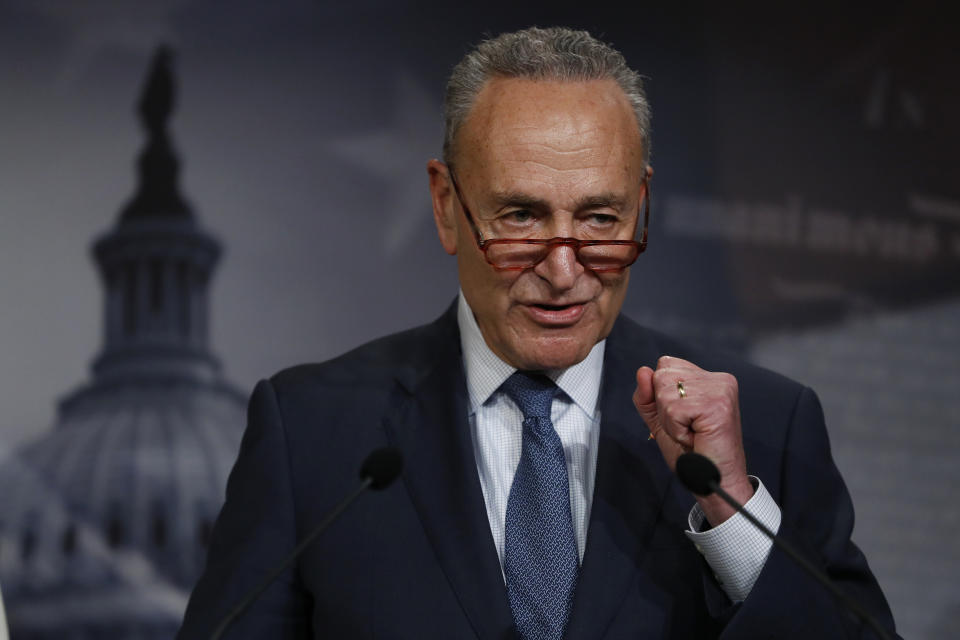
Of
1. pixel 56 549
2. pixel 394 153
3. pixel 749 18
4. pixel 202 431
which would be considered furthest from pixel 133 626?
pixel 749 18

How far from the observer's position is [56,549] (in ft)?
9.09

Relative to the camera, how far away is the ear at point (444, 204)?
1.74 metres

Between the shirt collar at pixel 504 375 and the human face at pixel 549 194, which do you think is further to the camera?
the shirt collar at pixel 504 375

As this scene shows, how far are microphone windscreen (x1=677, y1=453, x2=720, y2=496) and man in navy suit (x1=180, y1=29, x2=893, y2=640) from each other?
154 millimetres

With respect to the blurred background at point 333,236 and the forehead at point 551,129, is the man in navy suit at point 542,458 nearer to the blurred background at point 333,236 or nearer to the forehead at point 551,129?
the forehead at point 551,129

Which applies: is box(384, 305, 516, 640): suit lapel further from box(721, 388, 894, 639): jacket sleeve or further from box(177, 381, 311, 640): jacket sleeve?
box(721, 388, 894, 639): jacket sleeve

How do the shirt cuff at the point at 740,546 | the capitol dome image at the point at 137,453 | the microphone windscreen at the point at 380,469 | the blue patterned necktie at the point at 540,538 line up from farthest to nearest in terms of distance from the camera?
the capitol dome image at the point at 137,453, the blue patterned necktie at the point at 540,538, the shirt cuff at the point at 740,546, the microphone windscreen at the point at 380,469

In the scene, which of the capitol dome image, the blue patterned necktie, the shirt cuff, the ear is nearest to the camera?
the shirt cuff

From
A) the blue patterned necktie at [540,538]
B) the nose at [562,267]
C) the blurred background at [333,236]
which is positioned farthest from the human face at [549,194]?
the blurred background at [333,236]

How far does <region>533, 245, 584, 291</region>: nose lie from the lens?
1.54 meters

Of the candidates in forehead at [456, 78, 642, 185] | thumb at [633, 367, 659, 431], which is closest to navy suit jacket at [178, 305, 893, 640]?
thumb at [633, 367, 659, 431]

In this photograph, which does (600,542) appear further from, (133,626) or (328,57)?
(328,57)

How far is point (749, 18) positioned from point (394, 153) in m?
1.11

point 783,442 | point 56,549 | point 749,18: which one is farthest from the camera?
point 749,18
